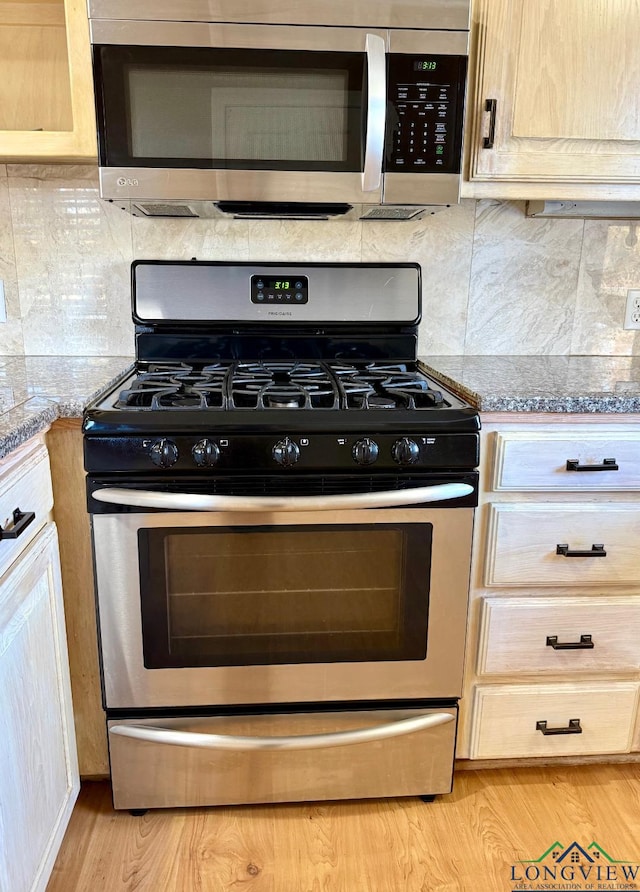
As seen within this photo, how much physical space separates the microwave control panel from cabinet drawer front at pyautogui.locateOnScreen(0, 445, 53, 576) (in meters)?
0.92

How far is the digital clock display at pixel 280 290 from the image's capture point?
167 centimetres

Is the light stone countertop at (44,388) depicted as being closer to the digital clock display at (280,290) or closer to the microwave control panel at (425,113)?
the digital clock display at (280,290)

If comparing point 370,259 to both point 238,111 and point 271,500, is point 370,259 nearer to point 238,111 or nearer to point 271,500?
point 238,111

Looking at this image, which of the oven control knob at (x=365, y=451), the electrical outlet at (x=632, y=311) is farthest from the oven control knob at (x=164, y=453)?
the electrical outlet at (x=632, y=311)

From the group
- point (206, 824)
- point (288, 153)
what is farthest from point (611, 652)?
point (288, 153)

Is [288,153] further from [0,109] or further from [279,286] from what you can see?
[0,109]

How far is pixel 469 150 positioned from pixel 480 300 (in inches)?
18.4

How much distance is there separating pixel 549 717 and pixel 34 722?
43.1 inches

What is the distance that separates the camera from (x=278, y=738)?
1353mm

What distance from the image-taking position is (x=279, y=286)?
5.49ft

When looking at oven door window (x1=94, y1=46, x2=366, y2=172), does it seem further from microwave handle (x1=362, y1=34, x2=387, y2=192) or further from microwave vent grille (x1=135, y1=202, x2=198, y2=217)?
microwave vent grille (x1=135, y1=202, x2=198, y2=217)

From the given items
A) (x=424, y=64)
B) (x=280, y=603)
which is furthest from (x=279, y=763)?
(x=424, y=64)

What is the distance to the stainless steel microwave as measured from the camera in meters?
1.25

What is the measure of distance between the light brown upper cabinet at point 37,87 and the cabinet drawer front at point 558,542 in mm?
1189
